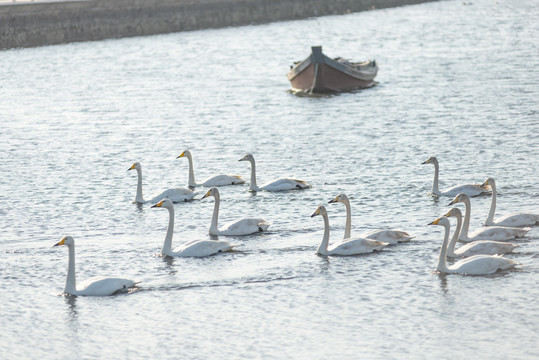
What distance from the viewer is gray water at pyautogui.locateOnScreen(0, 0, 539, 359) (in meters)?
14.6

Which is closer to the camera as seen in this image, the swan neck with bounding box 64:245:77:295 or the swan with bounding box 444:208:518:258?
the swan neck with bounding box 64:245:77:295

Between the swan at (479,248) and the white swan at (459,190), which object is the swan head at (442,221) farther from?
the white swan at (459,190)

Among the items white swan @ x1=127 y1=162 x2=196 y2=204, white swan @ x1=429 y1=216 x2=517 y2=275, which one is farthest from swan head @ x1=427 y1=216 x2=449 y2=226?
white swan @ x1=127 y1=162 x2=196 y2=204

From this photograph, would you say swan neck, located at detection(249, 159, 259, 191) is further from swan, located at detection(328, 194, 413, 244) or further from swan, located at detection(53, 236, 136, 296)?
swan, located at detection(53, 236, 136, 296)

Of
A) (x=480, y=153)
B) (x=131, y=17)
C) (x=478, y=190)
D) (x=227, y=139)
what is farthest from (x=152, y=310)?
(x=131, y=17)

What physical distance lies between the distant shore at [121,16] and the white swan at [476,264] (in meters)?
43.9

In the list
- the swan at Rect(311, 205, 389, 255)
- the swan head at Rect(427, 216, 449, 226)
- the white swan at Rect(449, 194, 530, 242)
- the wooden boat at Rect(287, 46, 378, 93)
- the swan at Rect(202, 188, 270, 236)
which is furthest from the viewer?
the wooden boat at Rect(287, 46, 378, 93)

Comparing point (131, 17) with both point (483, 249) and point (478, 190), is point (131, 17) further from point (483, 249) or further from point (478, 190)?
point (483, 249)

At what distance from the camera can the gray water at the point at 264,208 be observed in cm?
1464

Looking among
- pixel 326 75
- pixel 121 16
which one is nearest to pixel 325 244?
pixel 326 75

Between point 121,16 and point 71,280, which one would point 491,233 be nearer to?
point 71,280

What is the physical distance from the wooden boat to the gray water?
0.87 metres

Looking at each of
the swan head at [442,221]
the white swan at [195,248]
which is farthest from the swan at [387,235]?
the white swan at [195,248]

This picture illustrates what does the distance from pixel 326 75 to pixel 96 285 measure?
30135 millimetres
